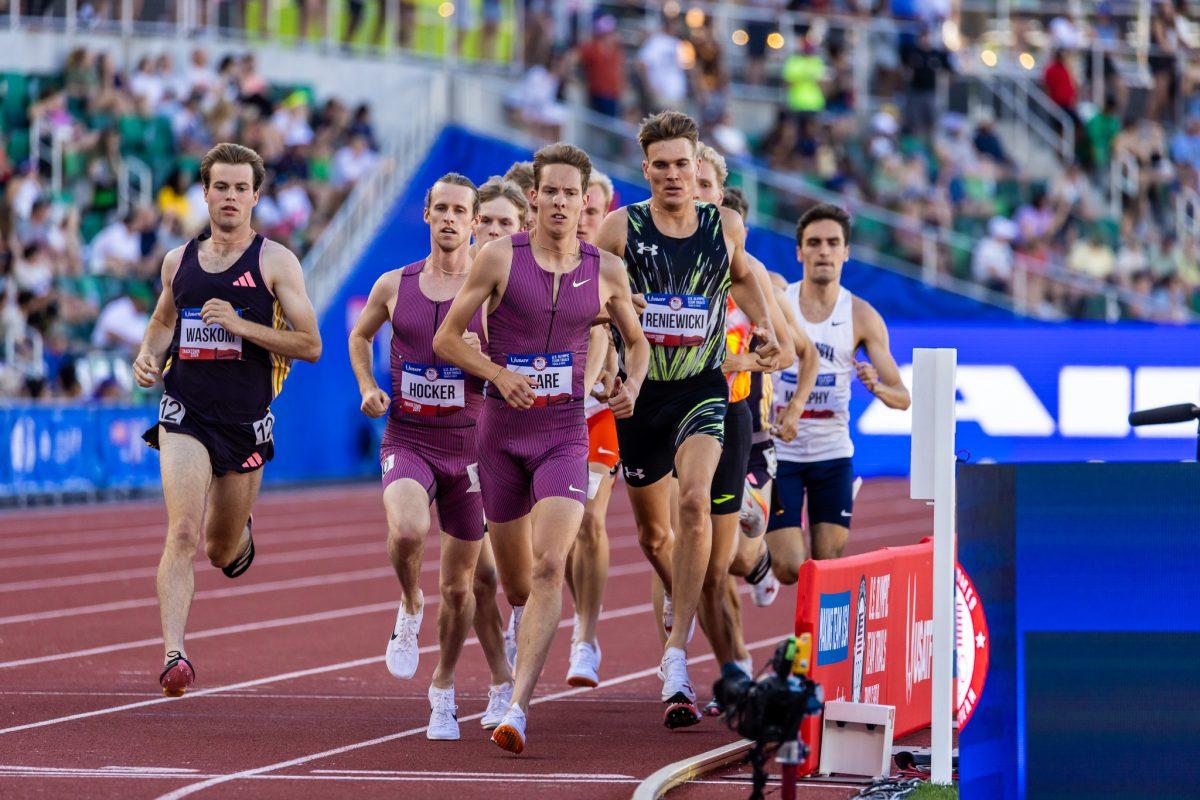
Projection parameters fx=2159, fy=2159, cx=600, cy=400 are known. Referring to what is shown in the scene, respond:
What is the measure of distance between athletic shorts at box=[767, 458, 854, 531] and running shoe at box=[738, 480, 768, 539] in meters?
0.54

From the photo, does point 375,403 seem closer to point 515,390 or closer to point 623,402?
point 515,390

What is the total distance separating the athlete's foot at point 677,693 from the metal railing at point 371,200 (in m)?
16.7

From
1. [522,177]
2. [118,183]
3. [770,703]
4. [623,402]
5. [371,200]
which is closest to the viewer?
[770,703]

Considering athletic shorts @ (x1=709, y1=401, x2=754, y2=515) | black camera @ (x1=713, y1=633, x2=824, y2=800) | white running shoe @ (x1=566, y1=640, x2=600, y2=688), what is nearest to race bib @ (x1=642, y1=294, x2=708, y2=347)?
athletic shorts @ (x1=709, y1=401, x2=754, y2=515)

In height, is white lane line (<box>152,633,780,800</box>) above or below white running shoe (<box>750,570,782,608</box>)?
below

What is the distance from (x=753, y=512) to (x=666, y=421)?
1381mm

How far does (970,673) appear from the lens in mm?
6508

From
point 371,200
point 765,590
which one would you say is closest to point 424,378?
point 765,590

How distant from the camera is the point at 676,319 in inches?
343

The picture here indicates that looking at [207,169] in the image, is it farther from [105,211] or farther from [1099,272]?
[1099,272]

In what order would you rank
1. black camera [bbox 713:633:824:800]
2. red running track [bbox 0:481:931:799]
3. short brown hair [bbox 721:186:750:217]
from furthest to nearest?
short brown hair [bbox 721:186:750:217] < red running track [bbox 0:481:931:799] < black camera [bbox 713:633:824:800]

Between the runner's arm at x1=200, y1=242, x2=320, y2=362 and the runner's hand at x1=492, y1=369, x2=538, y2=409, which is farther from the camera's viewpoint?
the runner's arm at x1=200, y1=242, x2=320, y2=362

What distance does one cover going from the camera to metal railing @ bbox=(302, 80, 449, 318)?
25031 mm

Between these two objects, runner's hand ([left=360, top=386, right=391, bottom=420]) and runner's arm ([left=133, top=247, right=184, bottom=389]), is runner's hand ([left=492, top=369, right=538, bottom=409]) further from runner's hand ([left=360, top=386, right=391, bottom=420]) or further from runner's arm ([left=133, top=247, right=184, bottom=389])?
runner's arm ([left=133, top=247, right=184, bottom=389])
